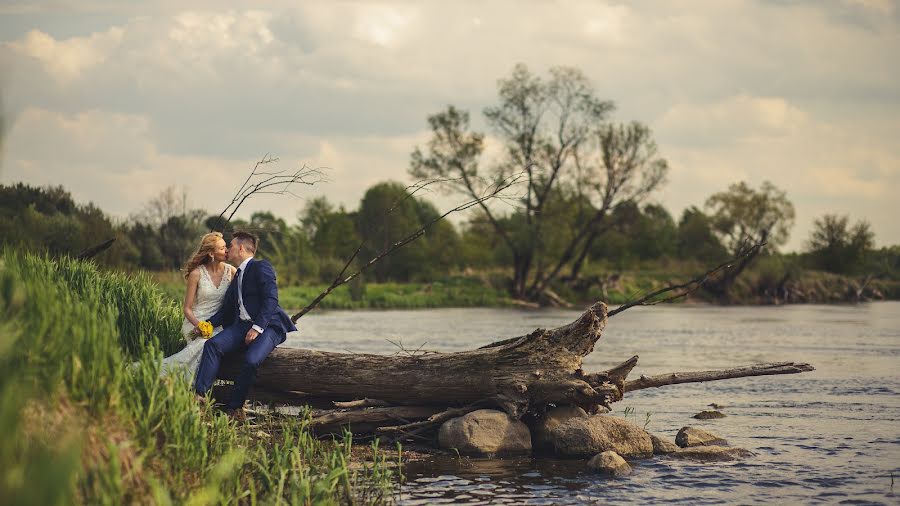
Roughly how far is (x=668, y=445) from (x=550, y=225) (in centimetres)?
4226

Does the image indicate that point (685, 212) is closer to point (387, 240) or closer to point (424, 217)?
point (424, 217)

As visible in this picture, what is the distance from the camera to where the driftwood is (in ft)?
34.2

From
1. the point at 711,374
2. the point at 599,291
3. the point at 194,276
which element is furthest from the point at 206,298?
the point at 599,291

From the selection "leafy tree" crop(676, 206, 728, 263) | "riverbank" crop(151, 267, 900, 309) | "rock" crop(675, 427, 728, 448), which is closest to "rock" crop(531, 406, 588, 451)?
"rock" crop(675, 427, 728, 448)

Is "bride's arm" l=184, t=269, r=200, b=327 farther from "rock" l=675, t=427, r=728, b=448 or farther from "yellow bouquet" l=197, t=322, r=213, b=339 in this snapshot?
"rock" l=675, t=427, r=728, b=448

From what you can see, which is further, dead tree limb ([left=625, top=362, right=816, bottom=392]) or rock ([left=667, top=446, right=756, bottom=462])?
dead tree limb ([left=625, top=362, right=816, bottom=392])

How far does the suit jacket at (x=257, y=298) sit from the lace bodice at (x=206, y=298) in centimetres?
5

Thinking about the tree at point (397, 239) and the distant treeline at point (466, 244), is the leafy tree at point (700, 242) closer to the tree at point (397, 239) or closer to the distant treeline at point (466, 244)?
the distant treeline at point (466, 244)

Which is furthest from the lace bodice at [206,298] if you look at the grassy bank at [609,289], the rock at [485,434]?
the grassy bank at [609,289]

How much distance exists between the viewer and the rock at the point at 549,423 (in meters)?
10.7

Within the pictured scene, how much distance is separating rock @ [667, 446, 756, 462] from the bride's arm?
5568 millimetres

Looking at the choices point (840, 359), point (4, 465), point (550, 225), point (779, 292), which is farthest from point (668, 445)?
point (779, 292)

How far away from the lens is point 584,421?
10.6m

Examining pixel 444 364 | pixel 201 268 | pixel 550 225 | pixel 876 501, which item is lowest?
pixel 876 501
